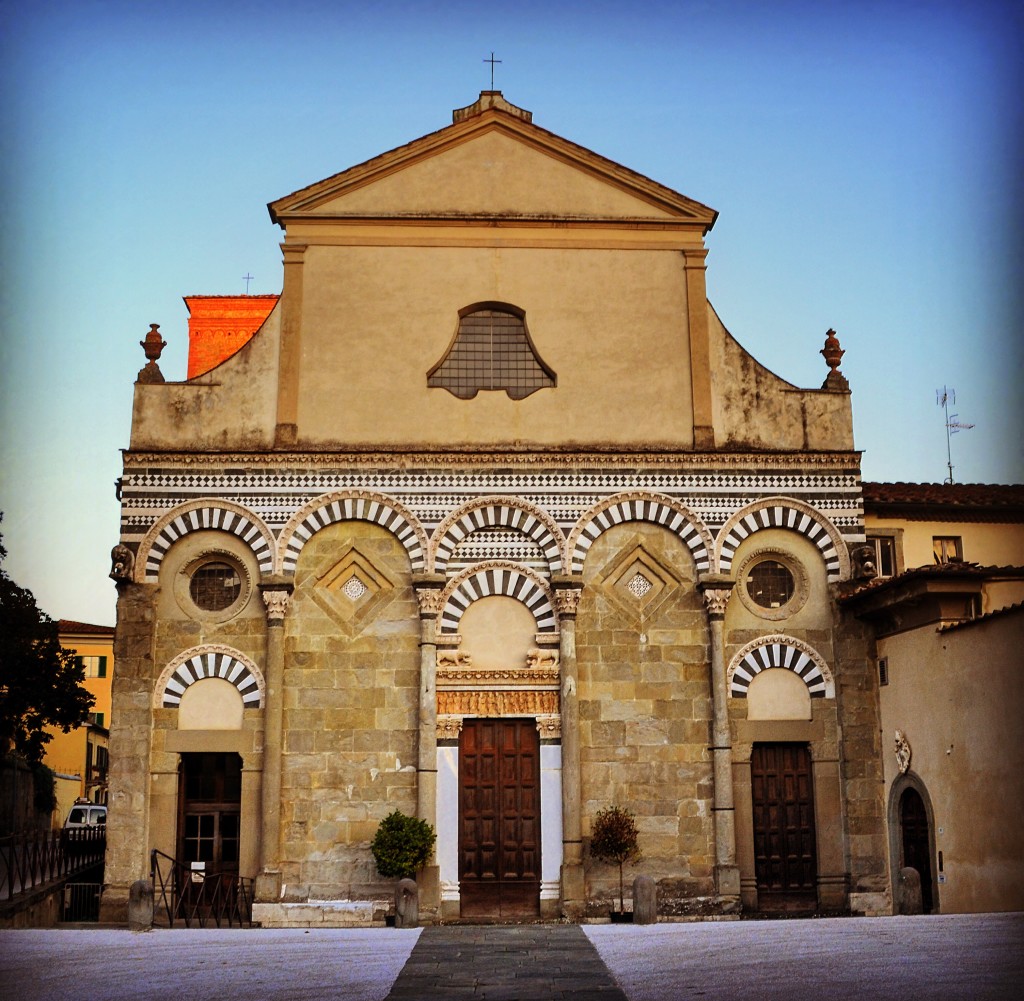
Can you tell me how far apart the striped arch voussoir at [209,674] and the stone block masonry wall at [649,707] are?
491 cm

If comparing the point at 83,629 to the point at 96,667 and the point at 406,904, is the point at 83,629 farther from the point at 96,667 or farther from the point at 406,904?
the point at 406,904

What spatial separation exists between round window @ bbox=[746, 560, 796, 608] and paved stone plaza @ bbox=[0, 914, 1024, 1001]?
5.37 metres

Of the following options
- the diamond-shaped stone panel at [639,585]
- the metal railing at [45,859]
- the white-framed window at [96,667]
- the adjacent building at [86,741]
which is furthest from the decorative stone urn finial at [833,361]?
the white-framed window at [96,667]

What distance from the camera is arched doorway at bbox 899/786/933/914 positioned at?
19.1 meters

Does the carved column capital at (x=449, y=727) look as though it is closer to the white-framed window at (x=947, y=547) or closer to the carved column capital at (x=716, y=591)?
the carved column capital at (x=716, y=591)

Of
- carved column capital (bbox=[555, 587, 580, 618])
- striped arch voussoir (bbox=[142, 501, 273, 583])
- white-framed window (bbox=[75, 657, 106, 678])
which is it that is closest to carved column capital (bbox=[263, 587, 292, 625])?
striped arch voussoir (bbox=[142, 501, 273, 583])

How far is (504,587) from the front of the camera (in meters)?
20.9

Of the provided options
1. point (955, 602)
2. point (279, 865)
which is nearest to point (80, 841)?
point (279, 865)

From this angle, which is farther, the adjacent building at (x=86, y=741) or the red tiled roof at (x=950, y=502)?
the adjacent building at (x=86, y=741)

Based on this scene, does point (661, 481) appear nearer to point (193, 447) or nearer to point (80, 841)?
point (193, 447)

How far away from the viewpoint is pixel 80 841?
27828mm

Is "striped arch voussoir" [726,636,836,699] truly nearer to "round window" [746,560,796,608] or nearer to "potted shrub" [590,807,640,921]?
"round window" [746,560,796,608]

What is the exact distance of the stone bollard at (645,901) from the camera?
738 inches

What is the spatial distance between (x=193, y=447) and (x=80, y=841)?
10.9m
